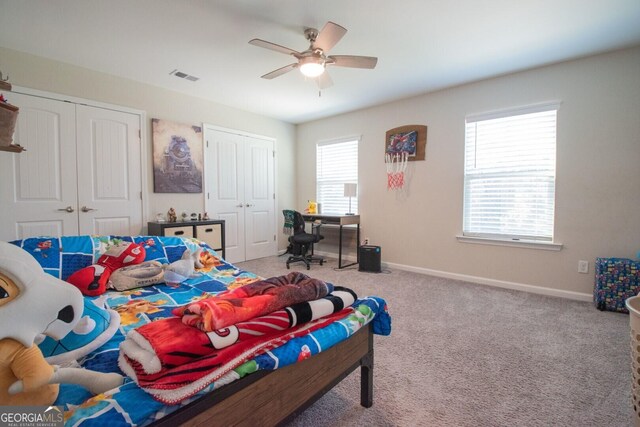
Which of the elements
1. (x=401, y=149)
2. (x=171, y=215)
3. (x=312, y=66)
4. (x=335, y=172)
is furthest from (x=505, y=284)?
(x=171, y=215)

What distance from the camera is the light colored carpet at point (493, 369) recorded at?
1393 mm

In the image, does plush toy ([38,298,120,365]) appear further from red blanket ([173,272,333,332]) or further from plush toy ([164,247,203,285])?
plush toy ([164,247,203,285])

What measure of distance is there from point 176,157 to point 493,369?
4013mm

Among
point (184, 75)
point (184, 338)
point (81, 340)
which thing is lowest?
point (81, 340)

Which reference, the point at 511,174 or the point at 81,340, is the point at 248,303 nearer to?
the point at 81,340

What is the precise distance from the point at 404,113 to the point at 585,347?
10.5 ft

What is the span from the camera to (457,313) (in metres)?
2.60

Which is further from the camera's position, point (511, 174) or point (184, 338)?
point (511, 174)

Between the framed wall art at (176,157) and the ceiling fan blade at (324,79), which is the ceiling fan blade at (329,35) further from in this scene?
the framed wall art at (176,157)

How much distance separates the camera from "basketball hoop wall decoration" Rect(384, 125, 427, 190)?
392 cm

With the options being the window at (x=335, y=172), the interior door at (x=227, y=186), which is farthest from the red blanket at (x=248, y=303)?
the window at (x=335, y=172)

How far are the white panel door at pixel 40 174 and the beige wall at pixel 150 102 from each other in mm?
211

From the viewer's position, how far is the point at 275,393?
3.21 ft

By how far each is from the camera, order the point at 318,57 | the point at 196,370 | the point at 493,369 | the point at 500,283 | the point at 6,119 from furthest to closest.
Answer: the point at 500,283 < the point at 318,57 < the point at 493,369 < the point at 6,119 < the point at 196,370
